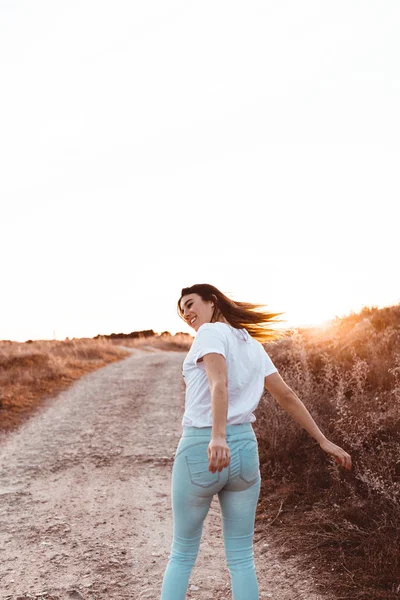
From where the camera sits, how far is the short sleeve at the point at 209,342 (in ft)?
7.91

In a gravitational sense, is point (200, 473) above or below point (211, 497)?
above

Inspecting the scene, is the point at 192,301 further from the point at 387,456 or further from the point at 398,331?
the point at 398,331

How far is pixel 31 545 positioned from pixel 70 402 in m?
8.34

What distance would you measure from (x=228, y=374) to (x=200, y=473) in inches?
18.1

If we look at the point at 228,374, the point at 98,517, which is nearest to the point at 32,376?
the point at 98,517

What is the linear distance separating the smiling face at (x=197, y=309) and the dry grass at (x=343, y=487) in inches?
98.8

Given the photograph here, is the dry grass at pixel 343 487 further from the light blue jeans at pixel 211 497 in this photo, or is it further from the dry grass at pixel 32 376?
the dry grass at pixel 32 376

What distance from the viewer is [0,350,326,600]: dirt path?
4273mm

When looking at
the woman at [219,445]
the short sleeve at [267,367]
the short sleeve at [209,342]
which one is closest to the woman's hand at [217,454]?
the woman at [219,445]

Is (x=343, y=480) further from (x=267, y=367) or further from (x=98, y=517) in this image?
(x=267, y=367)

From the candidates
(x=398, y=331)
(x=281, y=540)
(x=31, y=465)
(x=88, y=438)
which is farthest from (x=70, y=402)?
(x=281, y=540)

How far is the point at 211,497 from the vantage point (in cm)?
255

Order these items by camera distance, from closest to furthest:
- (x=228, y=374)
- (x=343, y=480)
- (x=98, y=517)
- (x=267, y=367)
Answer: (x=228, y=374) → (x=267, y=367) → (x=343, y=480) → (x=98, y=517)

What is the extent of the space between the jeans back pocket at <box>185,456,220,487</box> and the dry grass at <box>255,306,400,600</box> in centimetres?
Result: 218
